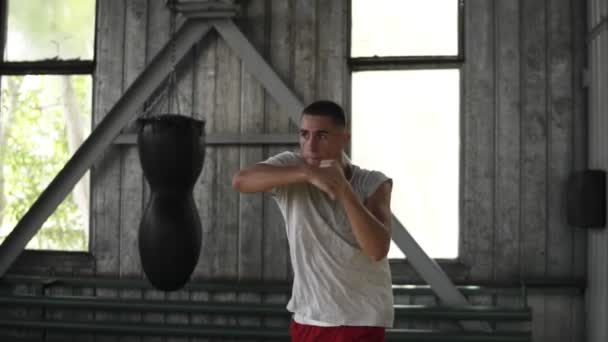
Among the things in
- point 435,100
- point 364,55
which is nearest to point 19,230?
point 364,55

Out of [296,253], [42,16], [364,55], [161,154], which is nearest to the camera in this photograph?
[296,253]

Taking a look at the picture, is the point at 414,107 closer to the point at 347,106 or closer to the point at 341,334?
the point at 347,106

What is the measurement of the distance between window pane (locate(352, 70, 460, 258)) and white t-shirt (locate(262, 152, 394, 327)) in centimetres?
252

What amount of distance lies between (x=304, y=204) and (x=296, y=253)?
15cm

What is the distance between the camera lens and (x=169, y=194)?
349 cm

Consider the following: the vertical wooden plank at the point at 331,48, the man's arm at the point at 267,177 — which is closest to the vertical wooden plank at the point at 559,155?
the vertical wooden plank at the point at 331,48

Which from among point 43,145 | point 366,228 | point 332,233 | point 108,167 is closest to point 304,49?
point 108,167

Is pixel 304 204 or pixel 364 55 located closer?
→ pixel 304 204

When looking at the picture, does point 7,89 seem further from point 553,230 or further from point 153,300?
point 553,230

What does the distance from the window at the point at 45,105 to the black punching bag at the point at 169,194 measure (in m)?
1.61

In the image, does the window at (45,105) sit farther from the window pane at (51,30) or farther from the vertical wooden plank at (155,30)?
the vertical wooden plank at (155,30)

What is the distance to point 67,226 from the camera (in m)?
4.97

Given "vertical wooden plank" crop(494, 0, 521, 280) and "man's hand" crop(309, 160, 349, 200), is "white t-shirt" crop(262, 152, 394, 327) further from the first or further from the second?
"vertical wooden plank" crop(494, 0, 521, 280)

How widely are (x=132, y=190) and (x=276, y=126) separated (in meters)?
1.11
